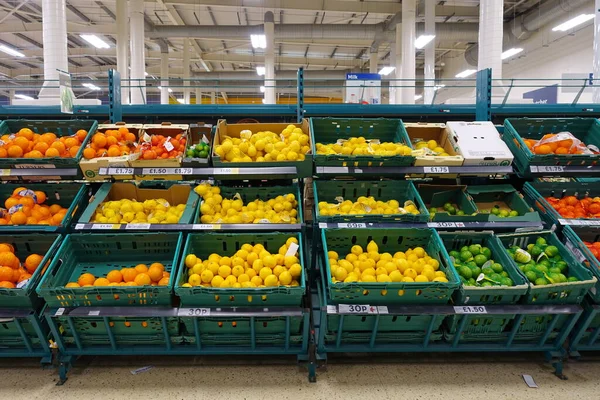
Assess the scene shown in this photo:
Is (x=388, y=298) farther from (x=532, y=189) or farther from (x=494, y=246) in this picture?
(x=532, y=189)

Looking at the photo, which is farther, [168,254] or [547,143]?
[547,143]

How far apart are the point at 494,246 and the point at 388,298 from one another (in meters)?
0.99

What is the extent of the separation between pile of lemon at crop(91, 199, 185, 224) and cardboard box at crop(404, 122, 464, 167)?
1.96 meters

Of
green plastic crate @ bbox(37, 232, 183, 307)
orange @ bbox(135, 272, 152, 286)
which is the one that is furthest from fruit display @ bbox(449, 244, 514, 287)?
orange @ bbox(135, 272, 152, 286)

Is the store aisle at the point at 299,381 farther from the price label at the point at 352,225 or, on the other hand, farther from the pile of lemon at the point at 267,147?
the pile of lemon at the point at 267,147

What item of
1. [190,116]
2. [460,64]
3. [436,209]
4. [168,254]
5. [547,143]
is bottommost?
[168,254]

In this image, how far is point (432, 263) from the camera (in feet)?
8.36

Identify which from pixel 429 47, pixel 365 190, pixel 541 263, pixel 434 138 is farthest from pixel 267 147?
pixel 429 47

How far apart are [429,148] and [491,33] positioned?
4271 mm

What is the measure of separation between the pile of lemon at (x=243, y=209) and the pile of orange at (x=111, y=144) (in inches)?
26.6

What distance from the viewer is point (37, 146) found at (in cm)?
293

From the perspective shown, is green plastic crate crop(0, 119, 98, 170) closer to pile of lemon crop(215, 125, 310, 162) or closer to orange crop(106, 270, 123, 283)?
orange crop(106, 270, 123, 283)

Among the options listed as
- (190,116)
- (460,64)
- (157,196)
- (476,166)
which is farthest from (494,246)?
(460,64)

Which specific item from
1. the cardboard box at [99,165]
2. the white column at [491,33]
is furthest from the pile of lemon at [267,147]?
the white column at [491,33]
